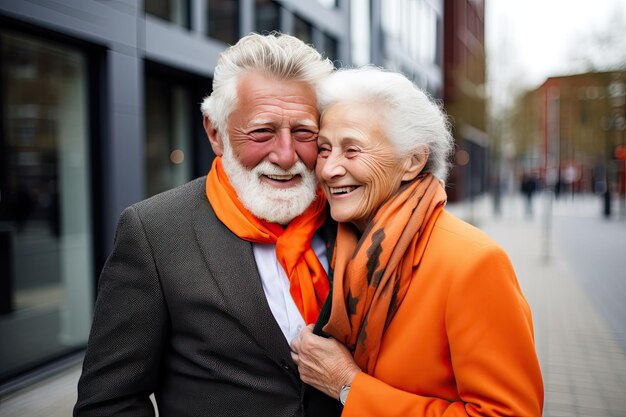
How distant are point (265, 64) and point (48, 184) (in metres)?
5.01

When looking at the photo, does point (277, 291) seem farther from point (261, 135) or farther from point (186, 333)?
point (261, 135)

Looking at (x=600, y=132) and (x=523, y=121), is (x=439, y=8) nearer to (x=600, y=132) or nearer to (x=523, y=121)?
(x=523, y=121)

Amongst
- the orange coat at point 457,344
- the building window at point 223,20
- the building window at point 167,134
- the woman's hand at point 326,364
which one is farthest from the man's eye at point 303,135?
the building window at point 223,20

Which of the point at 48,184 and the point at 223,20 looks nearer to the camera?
the point at 48,184

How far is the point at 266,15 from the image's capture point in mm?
9109

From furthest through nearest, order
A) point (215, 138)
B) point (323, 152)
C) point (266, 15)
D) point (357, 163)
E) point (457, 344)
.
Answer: point (266, 15), point (215, 138), point (323, 152), point (357, 163), point (457, 344)

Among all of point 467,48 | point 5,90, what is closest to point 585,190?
point 467,48

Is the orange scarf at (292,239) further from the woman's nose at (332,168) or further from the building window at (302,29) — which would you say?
the building window at (302,29)

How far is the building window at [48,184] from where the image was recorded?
212 inches

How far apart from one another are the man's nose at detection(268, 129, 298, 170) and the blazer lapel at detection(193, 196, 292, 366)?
29cm

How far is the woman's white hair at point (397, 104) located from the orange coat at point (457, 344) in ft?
0.90

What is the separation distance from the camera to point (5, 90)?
6184mm

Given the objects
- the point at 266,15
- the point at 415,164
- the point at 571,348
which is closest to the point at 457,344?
the point at 415,164

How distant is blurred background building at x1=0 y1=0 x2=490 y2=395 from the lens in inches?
203
